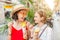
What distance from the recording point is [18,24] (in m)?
1.18

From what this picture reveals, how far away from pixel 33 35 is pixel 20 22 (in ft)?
0.49

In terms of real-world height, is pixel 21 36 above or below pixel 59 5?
below

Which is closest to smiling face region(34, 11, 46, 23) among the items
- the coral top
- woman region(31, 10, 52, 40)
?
woman region(31, 10, 52, 40)

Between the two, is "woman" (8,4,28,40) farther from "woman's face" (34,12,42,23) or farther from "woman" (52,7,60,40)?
"woman" (52,7,60,40)

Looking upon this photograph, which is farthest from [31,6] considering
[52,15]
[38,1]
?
[52,15]

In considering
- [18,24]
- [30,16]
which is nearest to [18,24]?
[18,24]

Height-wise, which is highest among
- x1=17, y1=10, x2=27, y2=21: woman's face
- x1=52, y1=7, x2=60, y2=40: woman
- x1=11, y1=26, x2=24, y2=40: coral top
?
x1=17, y1=10, x2=27, y2=21: woman's face

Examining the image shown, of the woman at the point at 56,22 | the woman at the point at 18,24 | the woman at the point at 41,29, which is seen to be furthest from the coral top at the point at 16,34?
the woman at the point at 56,22

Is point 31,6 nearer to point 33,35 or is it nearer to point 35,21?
point 35,21

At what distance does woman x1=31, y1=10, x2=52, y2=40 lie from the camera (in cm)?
119

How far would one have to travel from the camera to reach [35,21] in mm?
1191

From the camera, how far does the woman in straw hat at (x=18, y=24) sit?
1166mm

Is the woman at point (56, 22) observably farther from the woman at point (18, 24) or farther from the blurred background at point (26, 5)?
the woman at point (18, 24)

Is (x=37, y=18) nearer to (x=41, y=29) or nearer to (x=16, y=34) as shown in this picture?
(x=41, y=29)
